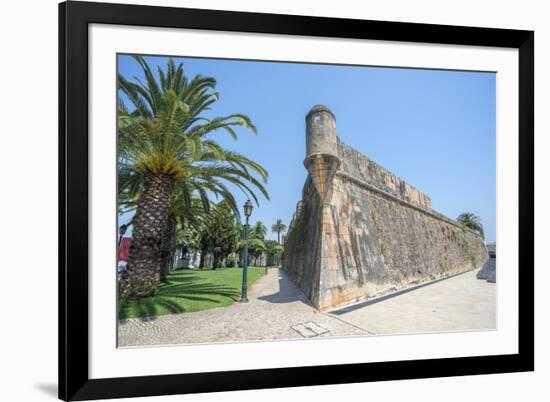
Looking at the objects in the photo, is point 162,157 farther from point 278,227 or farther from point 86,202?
point 278,227

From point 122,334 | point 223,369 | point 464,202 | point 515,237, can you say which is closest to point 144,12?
point 122,334

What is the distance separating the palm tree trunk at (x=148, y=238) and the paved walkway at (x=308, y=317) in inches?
14.5

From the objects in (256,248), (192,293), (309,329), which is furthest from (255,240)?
(309,329)

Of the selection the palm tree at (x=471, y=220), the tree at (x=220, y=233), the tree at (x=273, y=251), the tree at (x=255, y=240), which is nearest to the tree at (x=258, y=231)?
the tree at (x=255, y=240)

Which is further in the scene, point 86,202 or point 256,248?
point 256,248

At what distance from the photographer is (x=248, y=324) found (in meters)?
3.73

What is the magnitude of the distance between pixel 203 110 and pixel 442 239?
16.7 feet

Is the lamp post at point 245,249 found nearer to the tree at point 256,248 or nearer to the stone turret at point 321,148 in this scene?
the tree at point 256,248

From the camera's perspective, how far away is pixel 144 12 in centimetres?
332

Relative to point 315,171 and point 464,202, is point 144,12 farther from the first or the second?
point 464,202

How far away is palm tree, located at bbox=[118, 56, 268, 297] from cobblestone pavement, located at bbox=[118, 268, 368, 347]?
0.42 metres

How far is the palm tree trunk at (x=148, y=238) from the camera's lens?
3.56m

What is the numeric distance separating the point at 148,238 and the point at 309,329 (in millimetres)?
2166

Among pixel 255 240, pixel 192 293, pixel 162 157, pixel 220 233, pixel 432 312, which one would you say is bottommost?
pixel 432 312
